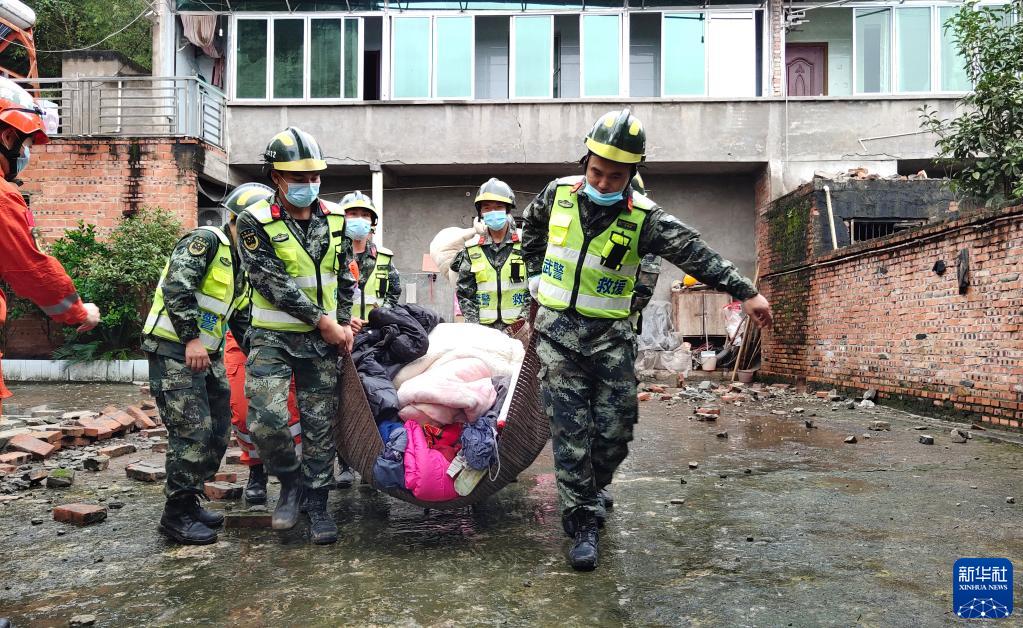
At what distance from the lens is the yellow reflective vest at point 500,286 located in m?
6.86

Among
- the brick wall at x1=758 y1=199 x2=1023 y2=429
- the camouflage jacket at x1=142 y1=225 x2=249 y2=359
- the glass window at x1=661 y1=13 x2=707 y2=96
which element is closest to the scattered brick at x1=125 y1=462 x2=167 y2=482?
the camouflage jacket at x1=142 y1=225 x2=249 y2=359

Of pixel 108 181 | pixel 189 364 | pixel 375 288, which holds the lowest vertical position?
pixel 189 364

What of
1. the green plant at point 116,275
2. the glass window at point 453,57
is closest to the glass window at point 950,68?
the glass window at point 453,57

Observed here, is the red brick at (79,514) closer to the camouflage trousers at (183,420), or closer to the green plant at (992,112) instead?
the camouflage trousers at (183,420)

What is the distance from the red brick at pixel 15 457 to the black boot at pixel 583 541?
4.83 m

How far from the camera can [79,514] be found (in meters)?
4.36

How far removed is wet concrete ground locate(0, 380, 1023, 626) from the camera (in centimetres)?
296

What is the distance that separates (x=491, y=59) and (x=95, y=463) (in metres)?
13.5

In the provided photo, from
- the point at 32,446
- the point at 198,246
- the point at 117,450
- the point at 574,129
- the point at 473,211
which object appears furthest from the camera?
the point at 473,211

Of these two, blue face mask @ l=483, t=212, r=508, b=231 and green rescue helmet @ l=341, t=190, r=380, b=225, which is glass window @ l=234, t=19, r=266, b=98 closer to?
green rescue helmet @ l=341, t=190, r=380, b=225

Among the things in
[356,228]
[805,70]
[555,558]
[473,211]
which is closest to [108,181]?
[473,211]

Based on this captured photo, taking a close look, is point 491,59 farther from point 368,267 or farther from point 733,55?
point 368,267

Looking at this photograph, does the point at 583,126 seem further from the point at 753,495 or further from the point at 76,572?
the point at 76,572

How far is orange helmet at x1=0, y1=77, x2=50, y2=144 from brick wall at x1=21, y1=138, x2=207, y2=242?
1230 cm
